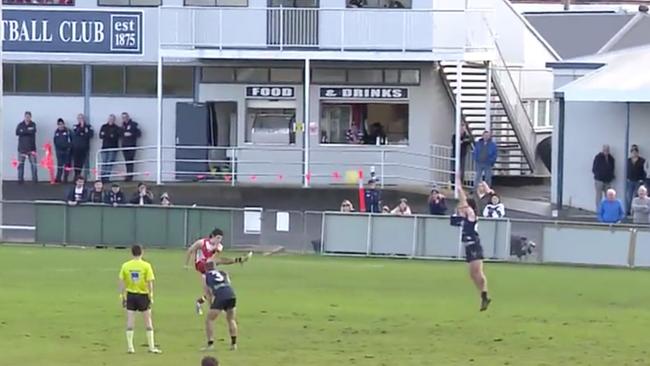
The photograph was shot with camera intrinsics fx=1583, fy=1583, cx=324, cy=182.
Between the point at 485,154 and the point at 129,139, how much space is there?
1043 cm

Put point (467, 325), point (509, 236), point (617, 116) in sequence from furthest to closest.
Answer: point (617, 116)
point (509, 236)
point (467, 325)

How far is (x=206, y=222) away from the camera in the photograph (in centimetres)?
3669

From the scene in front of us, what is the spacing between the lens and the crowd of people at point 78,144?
45.9 metres

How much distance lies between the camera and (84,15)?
46594mm

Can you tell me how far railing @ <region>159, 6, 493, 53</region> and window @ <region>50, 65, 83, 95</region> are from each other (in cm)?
343

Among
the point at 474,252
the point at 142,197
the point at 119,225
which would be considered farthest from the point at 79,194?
the point at 474,252

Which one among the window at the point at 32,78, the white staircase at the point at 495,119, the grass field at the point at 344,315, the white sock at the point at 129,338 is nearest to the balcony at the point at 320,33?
the white staircase at the point at 495,119

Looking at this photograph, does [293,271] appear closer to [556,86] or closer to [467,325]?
[467,325]

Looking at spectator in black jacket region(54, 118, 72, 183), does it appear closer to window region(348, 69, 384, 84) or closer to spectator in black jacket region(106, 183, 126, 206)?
spectator in black jacket region(106, 183, 126, 206)

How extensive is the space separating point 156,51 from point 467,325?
2417 cm

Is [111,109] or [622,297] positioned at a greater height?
[111,109]

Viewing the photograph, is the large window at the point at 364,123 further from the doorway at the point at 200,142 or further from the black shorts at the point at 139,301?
the black shorts at the point at 139,301

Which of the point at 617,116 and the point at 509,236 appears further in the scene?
the point at 617,116

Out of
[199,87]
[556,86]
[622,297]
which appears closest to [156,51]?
[199,87]
